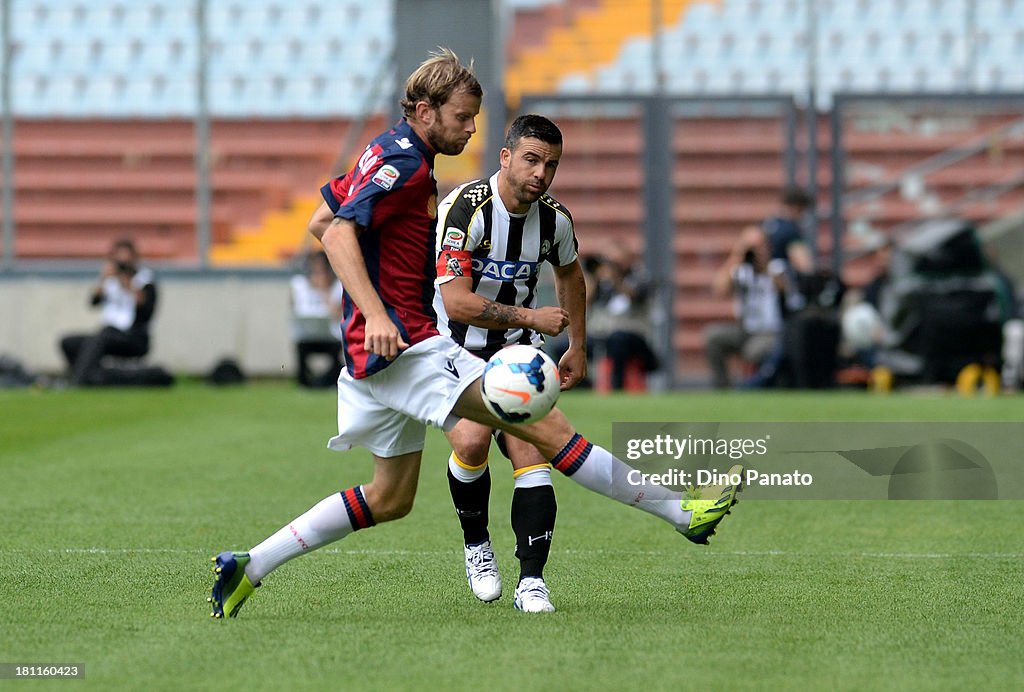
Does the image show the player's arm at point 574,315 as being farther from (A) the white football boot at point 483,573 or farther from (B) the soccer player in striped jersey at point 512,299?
(A) the white football boot at point 483,573

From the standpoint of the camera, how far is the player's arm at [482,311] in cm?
511

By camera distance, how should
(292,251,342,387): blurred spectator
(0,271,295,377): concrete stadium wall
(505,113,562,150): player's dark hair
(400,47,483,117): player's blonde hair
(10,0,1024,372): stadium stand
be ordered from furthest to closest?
(10,0,1024,372): stadium stand < (0,271,295,377): concrete stadium wall < (292,251,342,387): blurred spectator < (505,113,562,150): player's dark hair < (400,47,483,117): player's blonde hair

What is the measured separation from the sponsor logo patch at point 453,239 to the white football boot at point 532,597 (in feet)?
3.62

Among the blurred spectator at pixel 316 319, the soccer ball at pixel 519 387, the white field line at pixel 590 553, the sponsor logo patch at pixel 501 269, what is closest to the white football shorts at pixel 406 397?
the soccer ball at pixel 519 387

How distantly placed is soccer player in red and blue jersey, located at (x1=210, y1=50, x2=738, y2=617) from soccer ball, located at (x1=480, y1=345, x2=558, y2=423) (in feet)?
0.28

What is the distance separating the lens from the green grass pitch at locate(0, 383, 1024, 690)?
164 inches

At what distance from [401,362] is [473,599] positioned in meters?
0.99

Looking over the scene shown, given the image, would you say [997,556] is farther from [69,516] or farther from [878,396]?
[878,396]

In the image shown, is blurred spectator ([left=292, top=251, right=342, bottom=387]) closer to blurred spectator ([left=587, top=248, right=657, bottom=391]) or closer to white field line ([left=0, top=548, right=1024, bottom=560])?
blurred spectator ([left=587, top=248, right=657, bottom=391])

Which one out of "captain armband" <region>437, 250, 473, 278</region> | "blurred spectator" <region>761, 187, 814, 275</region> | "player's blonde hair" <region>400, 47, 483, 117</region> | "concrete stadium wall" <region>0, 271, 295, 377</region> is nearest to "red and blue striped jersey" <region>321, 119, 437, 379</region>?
"player's blonde hair" <region>400, 47, 483, 117</region>

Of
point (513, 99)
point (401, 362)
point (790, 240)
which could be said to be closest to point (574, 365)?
point (401, 362)

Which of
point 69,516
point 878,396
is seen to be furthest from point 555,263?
point 878,396


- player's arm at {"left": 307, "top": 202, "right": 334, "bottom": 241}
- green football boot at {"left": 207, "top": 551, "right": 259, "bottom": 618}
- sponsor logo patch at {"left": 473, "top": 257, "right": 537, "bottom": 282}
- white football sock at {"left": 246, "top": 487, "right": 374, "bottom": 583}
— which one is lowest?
green football boot at {"left": 207, "top": 551, "right": 259, "bottom": 618}

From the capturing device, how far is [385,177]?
474cm
